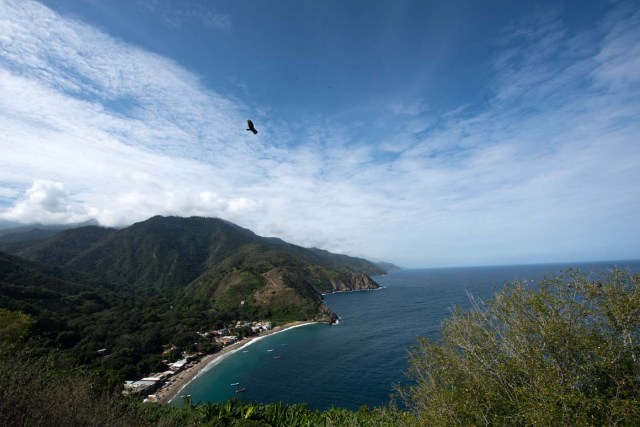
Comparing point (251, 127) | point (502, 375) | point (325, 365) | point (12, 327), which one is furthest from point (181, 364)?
point (251, 127)

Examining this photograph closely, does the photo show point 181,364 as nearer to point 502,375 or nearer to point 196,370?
point 196,370

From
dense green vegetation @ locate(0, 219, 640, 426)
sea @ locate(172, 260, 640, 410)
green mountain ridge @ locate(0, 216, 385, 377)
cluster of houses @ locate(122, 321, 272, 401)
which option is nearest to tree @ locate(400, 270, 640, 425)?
dense green vegetation @ locate(0, 219, 640, 426)

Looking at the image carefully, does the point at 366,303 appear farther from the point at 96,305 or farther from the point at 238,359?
the point at 96,305

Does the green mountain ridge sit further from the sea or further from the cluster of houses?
the sea

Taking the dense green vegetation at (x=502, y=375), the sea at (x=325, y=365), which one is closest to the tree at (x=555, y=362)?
the dense green vegetation at (x=502, y=375)

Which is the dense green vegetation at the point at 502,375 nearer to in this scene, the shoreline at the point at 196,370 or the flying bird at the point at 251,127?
the flying bird at the point at 251,127
